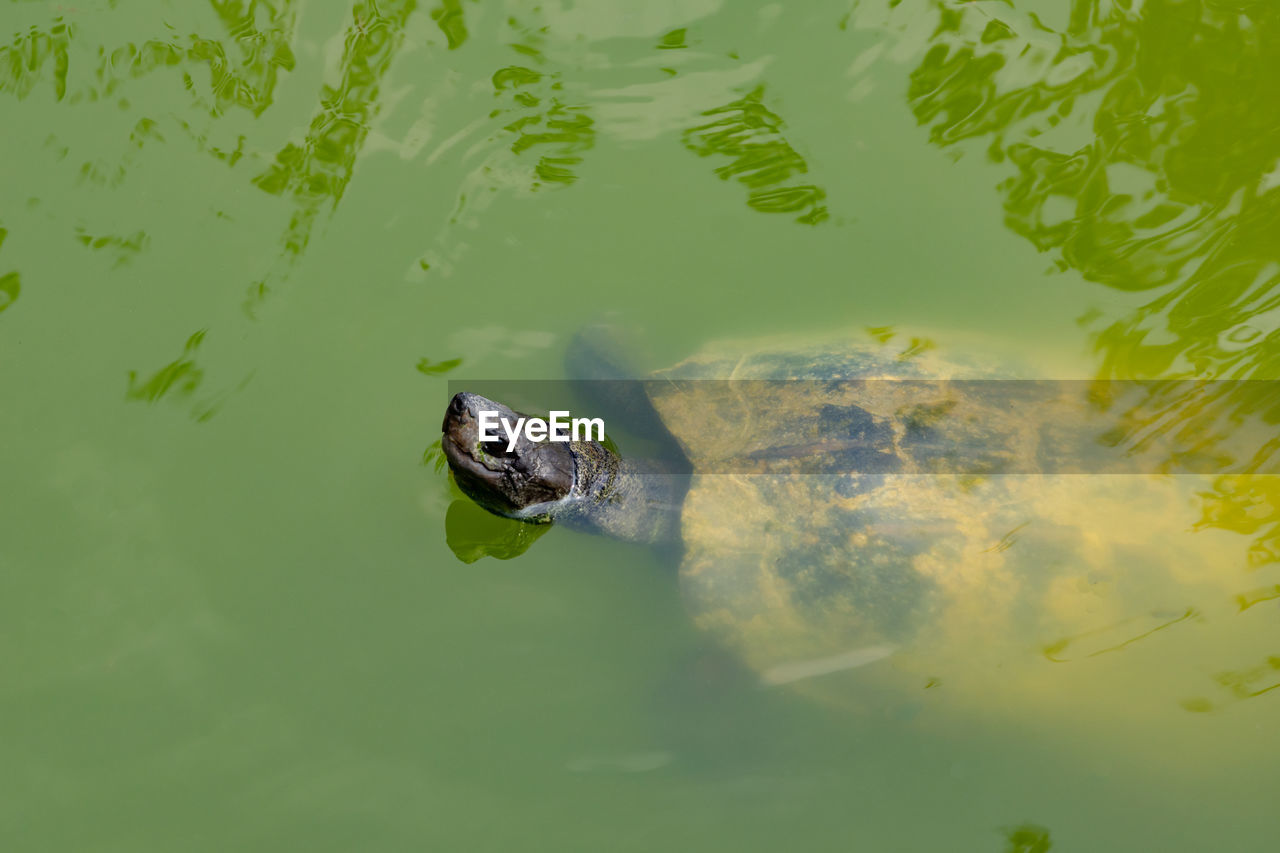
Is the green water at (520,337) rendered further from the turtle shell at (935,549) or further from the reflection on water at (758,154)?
the turtle shell at (935,549)

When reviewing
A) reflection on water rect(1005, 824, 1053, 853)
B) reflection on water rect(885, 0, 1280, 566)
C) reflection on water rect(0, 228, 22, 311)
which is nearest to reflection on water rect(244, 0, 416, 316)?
reflection on water rect(0, 228, 22, 311)

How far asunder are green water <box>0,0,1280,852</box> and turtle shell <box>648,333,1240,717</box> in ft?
0.46

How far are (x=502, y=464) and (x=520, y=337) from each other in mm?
908

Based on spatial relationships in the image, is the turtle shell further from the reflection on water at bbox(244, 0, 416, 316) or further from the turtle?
the reflection on water at bbox(244, 0, 416, 316)

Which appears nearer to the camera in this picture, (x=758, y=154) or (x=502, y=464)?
(x=502, y=464)

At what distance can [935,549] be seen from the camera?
308 cm

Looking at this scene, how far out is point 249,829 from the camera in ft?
10.1

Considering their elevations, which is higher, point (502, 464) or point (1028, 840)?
point (502, 464)

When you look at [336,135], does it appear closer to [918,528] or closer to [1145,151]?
[918,528]

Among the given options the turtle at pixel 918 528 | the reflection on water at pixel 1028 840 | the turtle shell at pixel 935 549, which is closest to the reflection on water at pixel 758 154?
the turtle at pixel 918 528

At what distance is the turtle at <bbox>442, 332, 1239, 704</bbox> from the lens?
3.06 metres

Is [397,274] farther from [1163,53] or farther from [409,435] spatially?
[1163,53]

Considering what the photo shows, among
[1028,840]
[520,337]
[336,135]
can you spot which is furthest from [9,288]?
[1028,840]

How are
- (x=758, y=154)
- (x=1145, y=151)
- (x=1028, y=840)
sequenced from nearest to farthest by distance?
(x=1028, y=840) < (x=1145, y=151) < (x=758, y=154)
